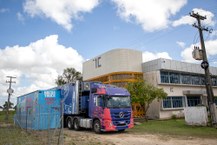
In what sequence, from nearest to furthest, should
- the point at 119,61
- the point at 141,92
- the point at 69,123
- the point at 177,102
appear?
the point at 69,123 → the point at 141,92 → the point at 119,61 → the point at 177,102

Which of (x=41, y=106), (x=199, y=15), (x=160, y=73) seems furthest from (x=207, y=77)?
(x=41, y=106)

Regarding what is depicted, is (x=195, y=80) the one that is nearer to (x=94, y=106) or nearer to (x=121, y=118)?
(x=121, y=118)

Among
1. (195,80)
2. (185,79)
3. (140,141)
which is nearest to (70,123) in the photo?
(140,141)

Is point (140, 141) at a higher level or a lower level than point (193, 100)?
lower

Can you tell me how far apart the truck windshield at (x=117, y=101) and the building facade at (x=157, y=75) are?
13851 millimetres

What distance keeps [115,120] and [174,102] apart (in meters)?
19.6

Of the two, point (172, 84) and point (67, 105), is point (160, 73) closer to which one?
point (172, 84)

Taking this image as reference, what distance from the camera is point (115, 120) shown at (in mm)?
16297

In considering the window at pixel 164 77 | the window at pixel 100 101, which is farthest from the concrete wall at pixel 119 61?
the window at pixel 100 101

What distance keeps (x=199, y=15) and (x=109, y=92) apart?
12.6 metres

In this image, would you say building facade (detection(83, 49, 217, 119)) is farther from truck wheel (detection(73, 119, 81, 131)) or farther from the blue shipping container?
the blue shipping container

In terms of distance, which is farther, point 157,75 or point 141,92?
point 157,75

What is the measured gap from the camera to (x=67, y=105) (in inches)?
812

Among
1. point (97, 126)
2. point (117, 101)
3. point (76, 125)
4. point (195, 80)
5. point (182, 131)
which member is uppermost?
point (195, 80)
